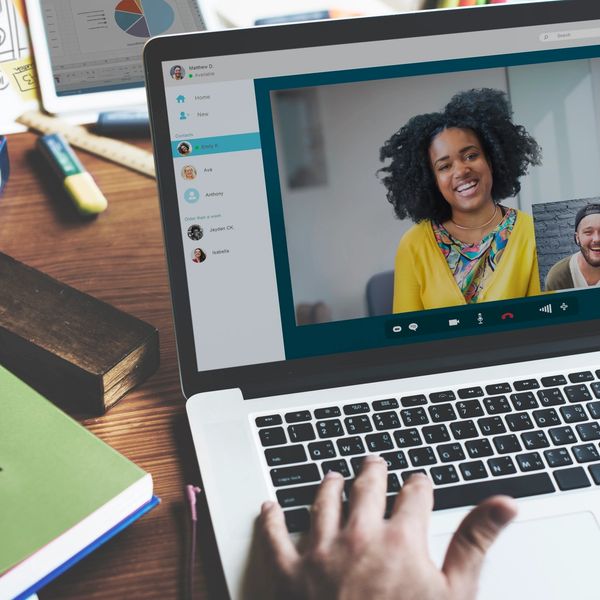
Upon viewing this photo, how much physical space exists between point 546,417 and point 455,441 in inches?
3.5

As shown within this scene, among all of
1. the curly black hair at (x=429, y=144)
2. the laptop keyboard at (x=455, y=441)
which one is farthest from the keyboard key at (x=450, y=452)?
the curly black hair at (x=429, y=144)

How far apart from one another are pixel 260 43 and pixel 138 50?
427 mm

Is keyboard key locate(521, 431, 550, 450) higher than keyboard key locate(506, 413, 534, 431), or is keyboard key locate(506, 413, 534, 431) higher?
keyboard key locate(506, 413, 534, 431)

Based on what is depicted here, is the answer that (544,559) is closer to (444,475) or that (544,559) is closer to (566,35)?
(444,475)

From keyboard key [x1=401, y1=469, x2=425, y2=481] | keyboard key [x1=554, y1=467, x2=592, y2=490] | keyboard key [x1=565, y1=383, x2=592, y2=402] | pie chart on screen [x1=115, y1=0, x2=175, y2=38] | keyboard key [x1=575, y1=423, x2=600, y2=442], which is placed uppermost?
pie chart on screen [x1=115, y1=0, x2=175, y2=38]

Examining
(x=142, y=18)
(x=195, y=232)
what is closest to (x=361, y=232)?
(x=195, y=232)

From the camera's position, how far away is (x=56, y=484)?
56 centimetres

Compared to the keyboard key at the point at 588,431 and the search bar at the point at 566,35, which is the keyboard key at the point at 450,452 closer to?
the keyboard key at the point at 588,431

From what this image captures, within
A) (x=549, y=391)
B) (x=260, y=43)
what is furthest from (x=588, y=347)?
(x=260, y=43)

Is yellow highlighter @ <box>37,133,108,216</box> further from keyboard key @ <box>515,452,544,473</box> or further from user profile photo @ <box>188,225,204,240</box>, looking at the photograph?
keyboard key @ <box>515,452,544,473</box>

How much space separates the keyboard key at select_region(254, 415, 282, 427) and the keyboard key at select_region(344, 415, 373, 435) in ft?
0.19

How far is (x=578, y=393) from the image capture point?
676 millimetres

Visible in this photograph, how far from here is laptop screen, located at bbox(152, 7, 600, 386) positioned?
683 mm

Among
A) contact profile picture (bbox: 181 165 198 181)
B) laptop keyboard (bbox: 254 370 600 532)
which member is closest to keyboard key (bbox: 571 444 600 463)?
laptop keyboard (bbox: 254 370 600 532)
